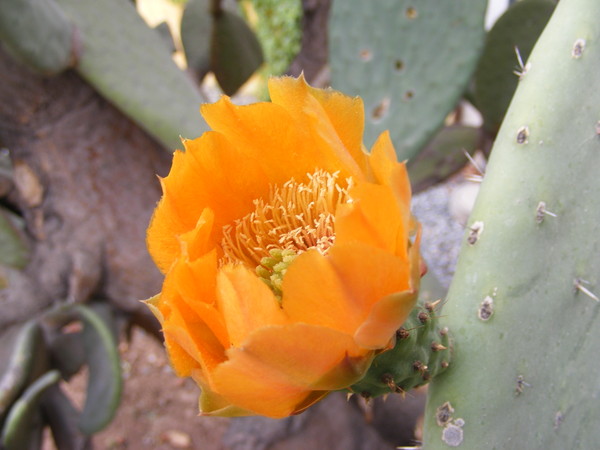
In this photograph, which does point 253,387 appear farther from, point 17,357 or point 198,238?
point 17,357

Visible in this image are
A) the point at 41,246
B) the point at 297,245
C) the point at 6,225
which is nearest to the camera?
the point at 297,245

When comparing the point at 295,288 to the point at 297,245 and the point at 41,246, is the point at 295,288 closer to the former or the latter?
the point at 297,245

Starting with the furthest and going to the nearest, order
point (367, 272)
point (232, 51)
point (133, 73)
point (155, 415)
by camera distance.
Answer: point (155, 415) < point (232, 51) < point (133, 73) < point (367, 272)

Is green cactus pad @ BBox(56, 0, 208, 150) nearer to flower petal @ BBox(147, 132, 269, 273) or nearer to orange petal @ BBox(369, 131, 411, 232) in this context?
flower petal @ BBox(147, 132, 269, 273)

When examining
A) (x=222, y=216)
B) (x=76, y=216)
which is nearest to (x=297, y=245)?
(x=222, y=216)

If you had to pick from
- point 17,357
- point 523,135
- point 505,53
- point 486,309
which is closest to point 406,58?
point 505,53

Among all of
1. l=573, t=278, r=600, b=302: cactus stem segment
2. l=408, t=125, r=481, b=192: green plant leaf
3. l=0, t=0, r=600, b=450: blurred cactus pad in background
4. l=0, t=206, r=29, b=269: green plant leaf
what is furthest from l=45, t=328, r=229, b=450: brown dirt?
l=573, t=278, r=600, b=302: cactus stem segment
